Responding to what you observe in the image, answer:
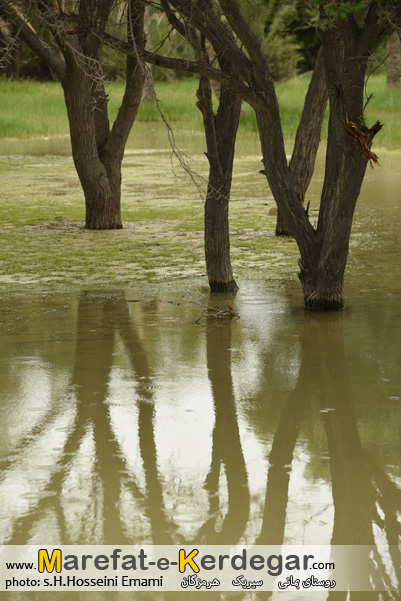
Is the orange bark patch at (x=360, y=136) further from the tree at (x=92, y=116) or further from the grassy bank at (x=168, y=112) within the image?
the grassy bank at (x=168, y=112)

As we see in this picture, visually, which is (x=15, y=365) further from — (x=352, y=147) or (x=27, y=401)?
(x=352, y=147)

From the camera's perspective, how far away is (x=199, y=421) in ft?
14.5

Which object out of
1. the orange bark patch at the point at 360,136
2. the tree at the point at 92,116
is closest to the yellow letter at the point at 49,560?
the orange bark patch at the point at 360,136

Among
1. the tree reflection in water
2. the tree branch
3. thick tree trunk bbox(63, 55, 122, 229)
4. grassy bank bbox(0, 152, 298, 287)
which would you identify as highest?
the tree branch

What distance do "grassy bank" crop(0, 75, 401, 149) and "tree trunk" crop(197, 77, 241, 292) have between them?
12.3 metres

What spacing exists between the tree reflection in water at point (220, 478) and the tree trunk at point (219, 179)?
1.89m

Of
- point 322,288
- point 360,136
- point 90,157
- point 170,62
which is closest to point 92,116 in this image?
point 90,157

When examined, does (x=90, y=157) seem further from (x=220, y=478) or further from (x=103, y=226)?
(x=220, y=478)

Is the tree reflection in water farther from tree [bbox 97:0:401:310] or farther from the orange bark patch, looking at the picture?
the orange bark patch

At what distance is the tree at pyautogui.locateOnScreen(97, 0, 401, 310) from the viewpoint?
5852mm

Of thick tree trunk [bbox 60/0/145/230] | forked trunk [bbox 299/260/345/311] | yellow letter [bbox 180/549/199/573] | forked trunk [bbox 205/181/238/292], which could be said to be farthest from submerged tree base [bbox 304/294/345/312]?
thick tree trunk [bbox 60/0/145/230]

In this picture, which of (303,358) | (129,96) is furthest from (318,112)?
(303,358)

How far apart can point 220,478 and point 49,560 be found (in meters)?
0.92

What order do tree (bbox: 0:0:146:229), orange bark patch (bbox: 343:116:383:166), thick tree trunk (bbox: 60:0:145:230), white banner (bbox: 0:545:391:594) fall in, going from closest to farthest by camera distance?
1. white banner (bbox: 0:545:391:594)
2. orange bark patch (bbox: 343:116:383:166)
3. tree (bbox: 0:0:146:229)
4. thick tree trunk (bbox: 60:0:145:230)
